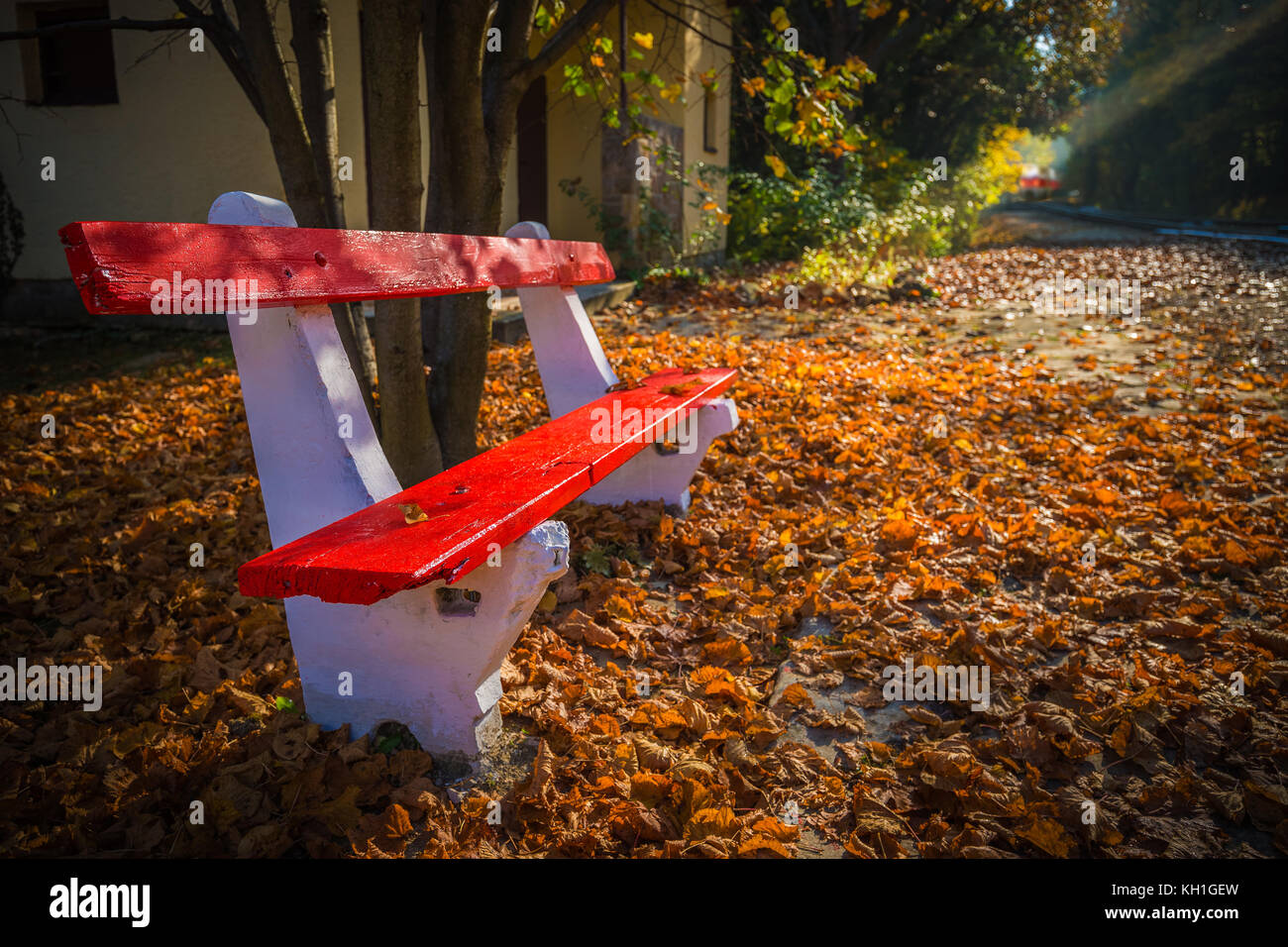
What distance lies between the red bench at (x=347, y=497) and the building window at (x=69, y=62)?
7.38 m

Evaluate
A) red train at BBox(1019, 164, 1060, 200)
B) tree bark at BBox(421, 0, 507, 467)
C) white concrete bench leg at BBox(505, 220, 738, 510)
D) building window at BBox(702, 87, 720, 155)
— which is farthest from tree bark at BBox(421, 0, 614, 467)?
red train at BBox(1019, 164, 1060, 200)

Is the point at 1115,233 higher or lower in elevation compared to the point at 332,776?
higher

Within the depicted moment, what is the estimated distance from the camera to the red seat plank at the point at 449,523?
153cm

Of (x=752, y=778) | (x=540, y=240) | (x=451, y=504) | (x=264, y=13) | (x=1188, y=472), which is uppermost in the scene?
(x=264, y=13)

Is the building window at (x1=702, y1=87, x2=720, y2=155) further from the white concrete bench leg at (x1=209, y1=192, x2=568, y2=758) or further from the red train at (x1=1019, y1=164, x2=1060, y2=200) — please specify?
the red train at (x1=1019, y1=164, x2=1060, y2=200)

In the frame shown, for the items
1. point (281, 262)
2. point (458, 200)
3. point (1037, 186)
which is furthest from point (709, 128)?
point (1037, 186)

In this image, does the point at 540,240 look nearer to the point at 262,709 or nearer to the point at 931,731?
the point at 262,709

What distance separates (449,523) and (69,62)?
8.48m

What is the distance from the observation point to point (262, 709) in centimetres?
213

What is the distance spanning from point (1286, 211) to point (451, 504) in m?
29.8

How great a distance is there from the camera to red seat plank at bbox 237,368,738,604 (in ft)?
5.01

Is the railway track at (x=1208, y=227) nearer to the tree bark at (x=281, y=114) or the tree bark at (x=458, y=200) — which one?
the tree bark at (x=458, y=200)

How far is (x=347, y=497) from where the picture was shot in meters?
1.96

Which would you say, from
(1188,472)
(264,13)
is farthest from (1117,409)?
(264,13)
